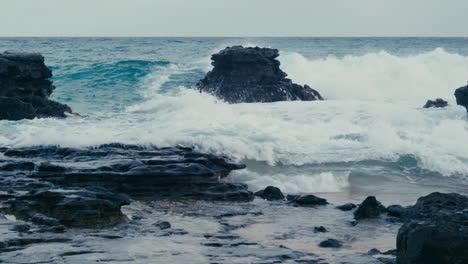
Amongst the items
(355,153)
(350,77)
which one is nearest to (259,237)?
(355,153)

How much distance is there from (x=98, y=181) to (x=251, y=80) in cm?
1537

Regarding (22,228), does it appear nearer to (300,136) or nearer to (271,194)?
(271,194)

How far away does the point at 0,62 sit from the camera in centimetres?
→ 1814

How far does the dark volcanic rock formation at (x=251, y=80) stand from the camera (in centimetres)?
2434

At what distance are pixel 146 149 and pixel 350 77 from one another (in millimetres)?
21228

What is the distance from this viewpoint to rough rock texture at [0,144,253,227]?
8.02 meters

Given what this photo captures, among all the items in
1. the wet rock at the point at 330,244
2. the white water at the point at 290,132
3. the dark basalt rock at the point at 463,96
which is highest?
the dark basalt rock at the point at 463,96

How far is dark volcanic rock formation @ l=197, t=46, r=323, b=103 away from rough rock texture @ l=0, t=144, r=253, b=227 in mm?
12311

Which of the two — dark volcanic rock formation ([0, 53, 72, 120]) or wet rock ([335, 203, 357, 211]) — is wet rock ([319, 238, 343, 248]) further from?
dark volcanic rock formation ([0, 53, 72, 120])

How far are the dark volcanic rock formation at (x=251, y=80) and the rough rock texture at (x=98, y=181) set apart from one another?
40.4 ft

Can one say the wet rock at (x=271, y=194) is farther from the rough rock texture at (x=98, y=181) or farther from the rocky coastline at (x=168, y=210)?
the rough rock texture at (x=98, y=181)

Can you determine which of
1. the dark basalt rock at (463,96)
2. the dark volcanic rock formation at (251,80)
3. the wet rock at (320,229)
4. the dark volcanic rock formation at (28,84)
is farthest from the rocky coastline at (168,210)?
the dark volcanic rock formation at (251,80)

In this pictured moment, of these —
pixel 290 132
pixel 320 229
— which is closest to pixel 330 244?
pixel 320 229

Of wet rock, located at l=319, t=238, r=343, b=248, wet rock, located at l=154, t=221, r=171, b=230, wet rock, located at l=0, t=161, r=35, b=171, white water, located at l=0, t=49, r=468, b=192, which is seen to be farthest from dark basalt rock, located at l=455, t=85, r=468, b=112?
wet rock, located at l=154, t=221, r=171, b=230
